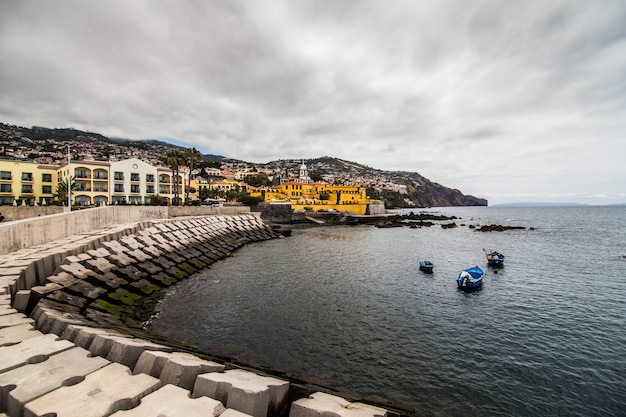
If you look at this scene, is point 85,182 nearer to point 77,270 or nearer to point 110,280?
point 110,280

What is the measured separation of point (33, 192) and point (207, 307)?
57.9 metres

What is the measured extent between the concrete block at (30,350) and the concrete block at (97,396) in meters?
1.39

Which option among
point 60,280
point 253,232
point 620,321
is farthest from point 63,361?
point 253,232

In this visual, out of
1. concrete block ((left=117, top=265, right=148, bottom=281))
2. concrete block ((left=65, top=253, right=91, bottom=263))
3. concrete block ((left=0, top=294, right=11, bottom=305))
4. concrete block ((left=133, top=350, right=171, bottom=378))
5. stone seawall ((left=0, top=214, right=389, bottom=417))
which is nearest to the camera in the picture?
stone seawall ((left=0, top=214, right=389, bottom=417))

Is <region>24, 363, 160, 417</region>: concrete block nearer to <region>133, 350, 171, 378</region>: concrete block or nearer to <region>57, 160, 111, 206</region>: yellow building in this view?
<region>133, 350, 171, 378</region>: concrete block

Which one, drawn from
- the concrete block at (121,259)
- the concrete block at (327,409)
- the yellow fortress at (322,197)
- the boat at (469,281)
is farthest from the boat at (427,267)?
the yellow fortress at (322,197)

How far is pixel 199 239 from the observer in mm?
32438

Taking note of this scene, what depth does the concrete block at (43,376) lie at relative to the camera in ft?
14.7

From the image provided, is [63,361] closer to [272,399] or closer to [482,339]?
[272,399]

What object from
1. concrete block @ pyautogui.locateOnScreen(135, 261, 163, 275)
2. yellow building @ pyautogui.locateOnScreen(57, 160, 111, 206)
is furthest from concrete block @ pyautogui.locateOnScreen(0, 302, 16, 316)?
yellow building @ pyautogui.locateOnScreen(57, 160, 111, 206)

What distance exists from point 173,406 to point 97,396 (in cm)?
128

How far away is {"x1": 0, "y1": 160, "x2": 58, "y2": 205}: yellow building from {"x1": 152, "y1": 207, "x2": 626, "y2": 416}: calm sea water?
48653 mm

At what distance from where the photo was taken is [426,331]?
14.5m

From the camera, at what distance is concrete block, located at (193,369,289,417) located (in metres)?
4.89
